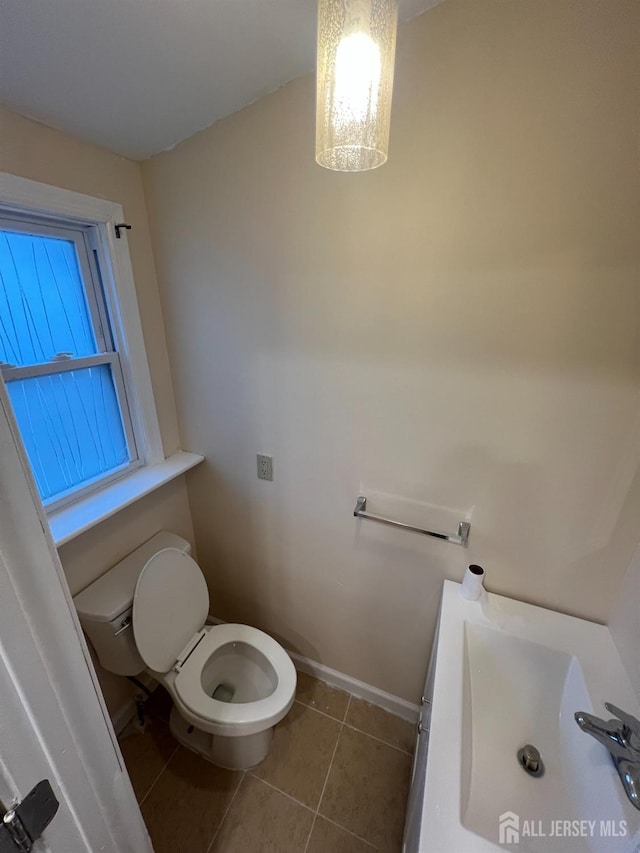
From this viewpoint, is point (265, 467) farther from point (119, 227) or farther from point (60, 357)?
point (119, 227)

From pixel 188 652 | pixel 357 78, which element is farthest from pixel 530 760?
pixel 357 78

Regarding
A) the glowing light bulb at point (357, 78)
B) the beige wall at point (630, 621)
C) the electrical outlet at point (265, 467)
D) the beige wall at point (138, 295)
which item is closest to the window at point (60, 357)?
the beige wall at point (138, 295)

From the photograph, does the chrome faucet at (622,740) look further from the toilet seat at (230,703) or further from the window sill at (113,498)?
the window sill at (113,498)

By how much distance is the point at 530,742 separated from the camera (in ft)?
3.54

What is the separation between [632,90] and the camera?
76 centimetres

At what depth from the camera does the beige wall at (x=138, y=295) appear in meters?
0.98

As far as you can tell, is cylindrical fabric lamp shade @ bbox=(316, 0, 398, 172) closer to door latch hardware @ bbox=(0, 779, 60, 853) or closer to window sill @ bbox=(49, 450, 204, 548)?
door latch hardware @ bbox=(0, 779, 60, 853)

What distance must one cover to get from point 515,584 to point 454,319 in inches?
37.3

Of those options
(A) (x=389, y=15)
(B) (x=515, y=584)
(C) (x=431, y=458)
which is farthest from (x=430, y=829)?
(A) (x=389, y=15)

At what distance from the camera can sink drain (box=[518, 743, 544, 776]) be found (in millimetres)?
1023

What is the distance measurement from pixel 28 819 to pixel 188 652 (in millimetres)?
1001

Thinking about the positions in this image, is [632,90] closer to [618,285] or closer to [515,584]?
[618,285]

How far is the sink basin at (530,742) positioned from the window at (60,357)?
5.04 feet

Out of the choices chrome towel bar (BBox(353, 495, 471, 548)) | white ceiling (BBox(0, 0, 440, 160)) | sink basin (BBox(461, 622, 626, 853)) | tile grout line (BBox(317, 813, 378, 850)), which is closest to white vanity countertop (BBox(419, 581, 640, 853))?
sink basin (BBox(461, 622, 626, 853))
